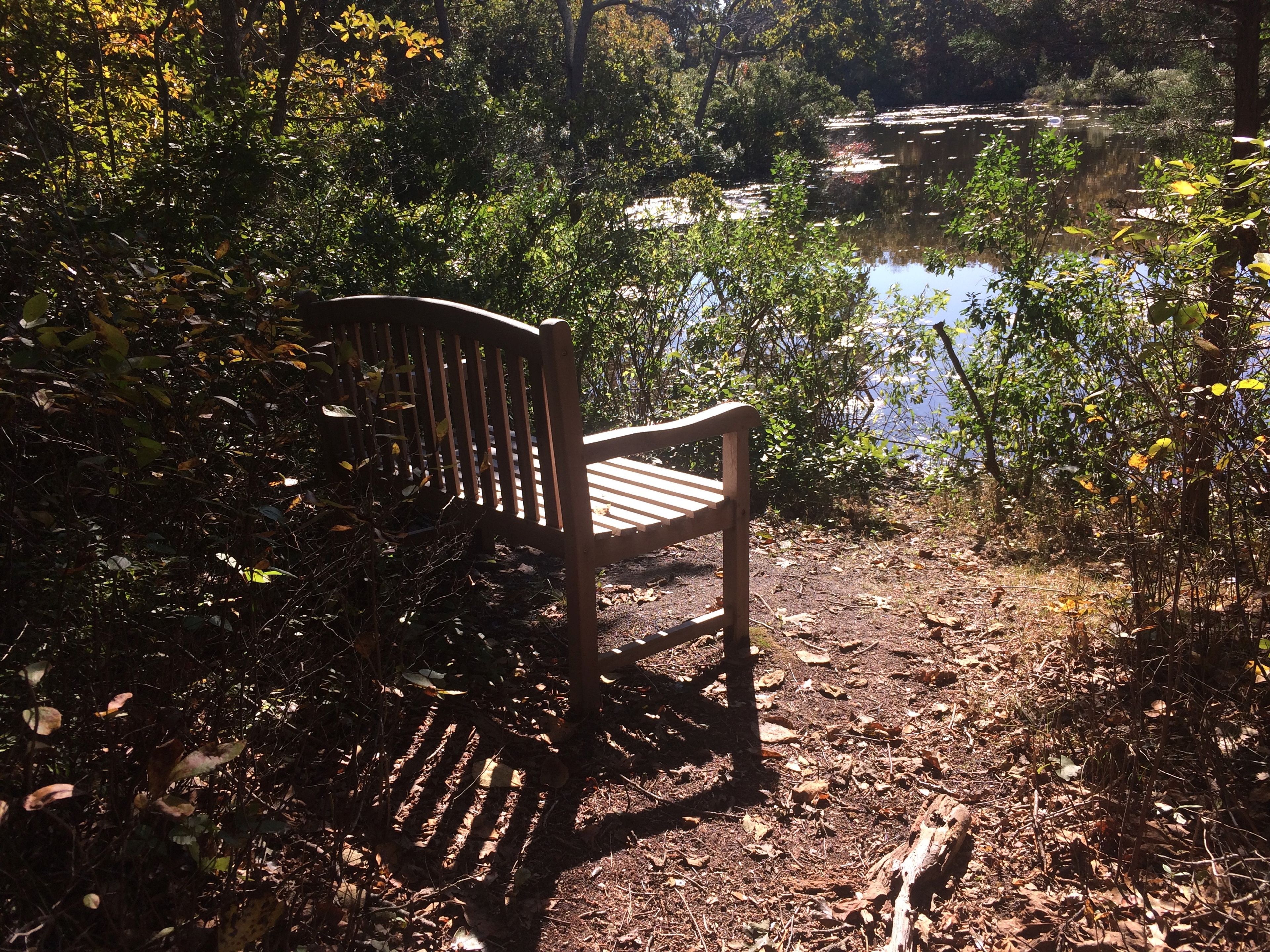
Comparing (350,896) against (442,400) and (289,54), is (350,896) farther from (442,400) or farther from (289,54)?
(289,54)

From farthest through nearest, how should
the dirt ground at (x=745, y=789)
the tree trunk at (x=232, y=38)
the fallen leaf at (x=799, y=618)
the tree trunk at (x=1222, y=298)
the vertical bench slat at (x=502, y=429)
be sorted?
the tree trunk at (x=232, y=38), the fallen leaf at (x=799, y=618), the vertical bench slat at (x=502, y=429), the tree trunk at (x=1222, y=298), the dirt ground at (x=745, y=789)

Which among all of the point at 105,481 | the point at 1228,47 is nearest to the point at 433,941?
the point at 105,481

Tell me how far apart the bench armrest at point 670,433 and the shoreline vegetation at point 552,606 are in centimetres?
51

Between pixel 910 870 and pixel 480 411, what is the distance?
5.86ft

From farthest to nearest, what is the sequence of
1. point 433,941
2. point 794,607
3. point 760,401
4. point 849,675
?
point 760,401
point 794,607
point 849,675
point 433,941

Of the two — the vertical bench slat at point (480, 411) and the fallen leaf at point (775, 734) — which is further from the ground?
the vertical bench slat at point (480, 411)

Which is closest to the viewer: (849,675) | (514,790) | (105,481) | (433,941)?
(433,941)

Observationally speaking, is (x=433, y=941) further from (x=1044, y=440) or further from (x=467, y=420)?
(x=1044, y=440)

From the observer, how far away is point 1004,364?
5.94 m

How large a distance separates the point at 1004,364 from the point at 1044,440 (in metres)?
0.57

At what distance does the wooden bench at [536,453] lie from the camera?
2822 mm

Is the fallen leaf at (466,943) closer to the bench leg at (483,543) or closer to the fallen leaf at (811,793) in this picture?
the fallen leaf at (811,793)

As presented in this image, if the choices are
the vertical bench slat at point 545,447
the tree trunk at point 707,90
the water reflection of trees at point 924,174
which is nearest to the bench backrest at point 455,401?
the vertical bench slat at point 545,447

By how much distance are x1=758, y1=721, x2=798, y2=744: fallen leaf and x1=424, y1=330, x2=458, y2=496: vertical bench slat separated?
4.17 ft
